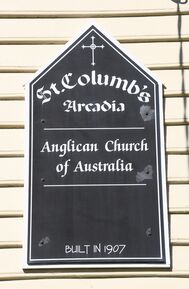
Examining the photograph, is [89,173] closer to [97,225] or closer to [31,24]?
[97,225]

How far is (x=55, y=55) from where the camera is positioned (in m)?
4.96

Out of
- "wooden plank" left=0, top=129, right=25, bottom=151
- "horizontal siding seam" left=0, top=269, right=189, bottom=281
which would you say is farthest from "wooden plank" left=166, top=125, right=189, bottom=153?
"wooden plank" left=0, top=129, right=25, bottom=151

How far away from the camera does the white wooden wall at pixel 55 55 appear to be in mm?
4520

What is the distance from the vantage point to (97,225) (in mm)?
4609

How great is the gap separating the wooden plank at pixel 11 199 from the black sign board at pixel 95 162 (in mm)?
75

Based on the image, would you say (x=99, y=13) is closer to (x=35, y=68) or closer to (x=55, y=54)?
(x=55, y=54)

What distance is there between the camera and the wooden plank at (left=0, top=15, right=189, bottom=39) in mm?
5004

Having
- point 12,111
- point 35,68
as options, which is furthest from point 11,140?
point 35,68

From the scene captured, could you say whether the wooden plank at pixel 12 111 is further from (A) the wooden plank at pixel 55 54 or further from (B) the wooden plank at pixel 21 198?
(B) the wooden plank at pixel 21 198

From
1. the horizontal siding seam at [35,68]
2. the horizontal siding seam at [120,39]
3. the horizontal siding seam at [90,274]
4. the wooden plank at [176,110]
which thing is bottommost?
the horizontal siding seam at [90,274]

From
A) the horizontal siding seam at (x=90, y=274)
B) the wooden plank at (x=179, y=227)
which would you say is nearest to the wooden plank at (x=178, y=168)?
the wooden plank at (x=179, y=227)

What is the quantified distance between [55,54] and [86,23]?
0.35m

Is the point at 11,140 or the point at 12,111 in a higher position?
the point at 12,111
